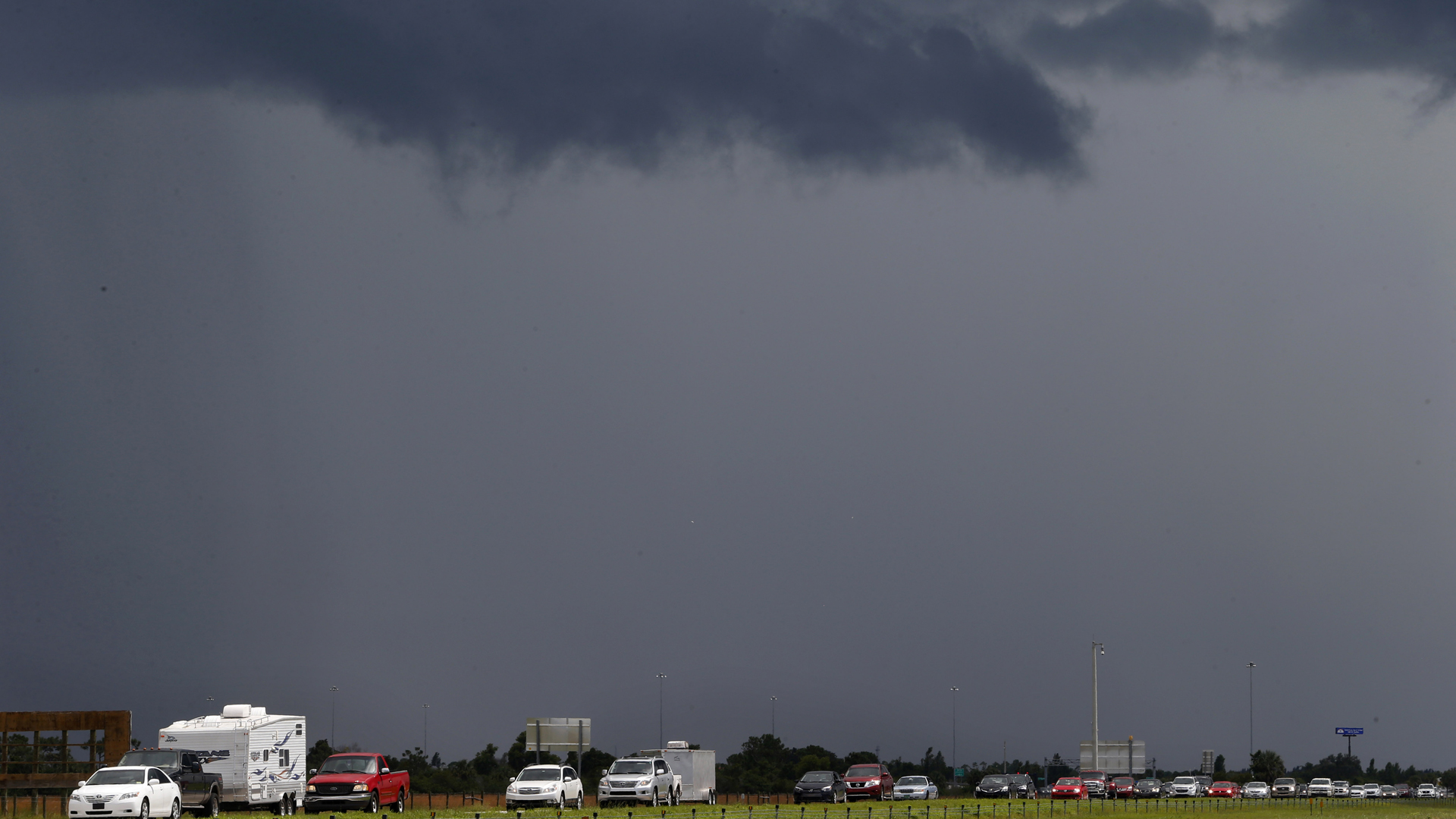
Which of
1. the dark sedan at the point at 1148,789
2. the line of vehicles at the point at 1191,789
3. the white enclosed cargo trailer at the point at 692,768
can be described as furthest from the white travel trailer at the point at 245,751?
the dark sedan at the point at 1148,789

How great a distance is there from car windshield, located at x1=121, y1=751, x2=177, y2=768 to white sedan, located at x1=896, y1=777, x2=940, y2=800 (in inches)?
1654

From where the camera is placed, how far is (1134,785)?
100312 millimetres

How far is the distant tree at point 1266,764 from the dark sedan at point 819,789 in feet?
399

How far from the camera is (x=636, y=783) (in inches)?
2283

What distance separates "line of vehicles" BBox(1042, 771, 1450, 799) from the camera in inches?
3369

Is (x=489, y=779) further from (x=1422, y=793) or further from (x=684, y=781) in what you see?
(x=1422, y=793)

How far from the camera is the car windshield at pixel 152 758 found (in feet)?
146

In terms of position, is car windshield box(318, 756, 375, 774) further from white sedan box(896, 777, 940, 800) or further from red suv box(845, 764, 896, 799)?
white sedan box(896, 777, 940, 800)

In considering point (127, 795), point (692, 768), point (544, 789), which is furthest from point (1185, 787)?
point (127, 795)

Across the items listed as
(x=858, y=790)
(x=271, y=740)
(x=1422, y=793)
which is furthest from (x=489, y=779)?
(x=1422, y=793)

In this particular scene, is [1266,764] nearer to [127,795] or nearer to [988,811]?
[988,811]

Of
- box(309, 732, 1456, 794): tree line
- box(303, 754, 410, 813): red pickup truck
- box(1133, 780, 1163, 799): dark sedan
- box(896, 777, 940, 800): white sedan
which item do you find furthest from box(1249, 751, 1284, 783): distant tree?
box(303, 754, 410, 813): red pickup truck

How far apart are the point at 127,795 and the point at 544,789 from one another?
56.9ft

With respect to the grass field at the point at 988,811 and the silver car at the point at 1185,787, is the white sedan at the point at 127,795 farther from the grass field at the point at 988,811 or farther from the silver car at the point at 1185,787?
the silver car at the point at 1185,787
